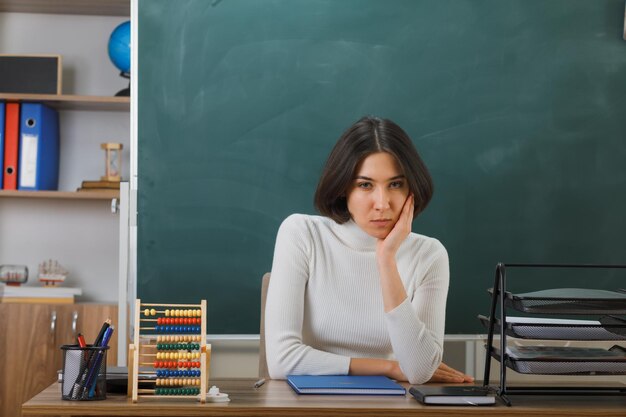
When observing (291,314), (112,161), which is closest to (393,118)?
(291,314)

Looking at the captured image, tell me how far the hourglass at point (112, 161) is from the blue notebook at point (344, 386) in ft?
6.42

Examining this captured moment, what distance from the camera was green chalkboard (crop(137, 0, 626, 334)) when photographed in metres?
3.12

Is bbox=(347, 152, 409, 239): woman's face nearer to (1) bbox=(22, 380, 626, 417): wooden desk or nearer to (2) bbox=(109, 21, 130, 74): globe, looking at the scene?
(1) bbox=(22, 380, 626, 417): wooden desk

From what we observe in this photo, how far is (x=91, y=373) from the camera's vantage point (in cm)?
168

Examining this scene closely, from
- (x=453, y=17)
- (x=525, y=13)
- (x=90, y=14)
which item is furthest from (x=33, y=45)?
(x=525, y=13)

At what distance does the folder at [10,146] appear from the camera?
3533mm

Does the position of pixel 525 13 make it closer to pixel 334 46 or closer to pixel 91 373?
pixel 334 46

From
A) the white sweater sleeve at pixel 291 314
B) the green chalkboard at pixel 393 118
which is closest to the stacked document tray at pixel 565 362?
the white sweater sleeve at pixel 291 314

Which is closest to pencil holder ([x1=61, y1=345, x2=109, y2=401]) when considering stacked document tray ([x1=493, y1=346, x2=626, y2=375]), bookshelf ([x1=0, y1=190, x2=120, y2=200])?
stacked document tray ([x1=493, y1=346, x2=626, y2=375])

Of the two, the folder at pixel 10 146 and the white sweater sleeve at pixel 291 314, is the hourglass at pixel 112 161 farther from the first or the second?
the white sweater sleeve at pixel 291 314

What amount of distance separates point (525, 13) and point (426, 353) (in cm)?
165

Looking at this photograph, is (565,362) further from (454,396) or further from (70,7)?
(70,7)

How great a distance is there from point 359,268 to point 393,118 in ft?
2.95

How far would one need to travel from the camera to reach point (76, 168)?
12.5 feet
